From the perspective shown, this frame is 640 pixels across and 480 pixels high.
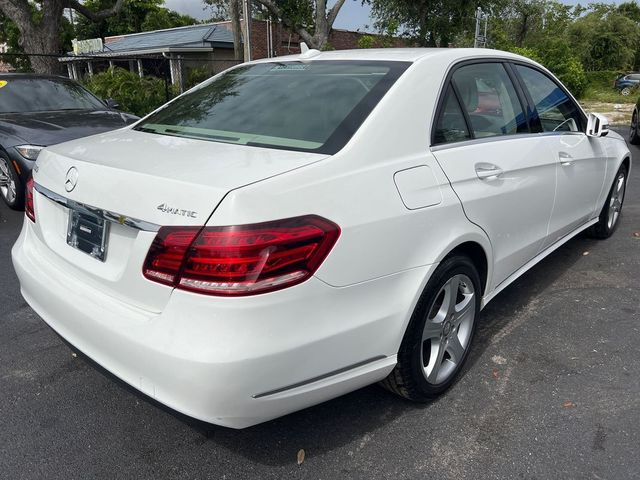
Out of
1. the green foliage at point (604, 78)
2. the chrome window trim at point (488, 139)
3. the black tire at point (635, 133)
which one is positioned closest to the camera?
the chrome window trim at point (488, 139)

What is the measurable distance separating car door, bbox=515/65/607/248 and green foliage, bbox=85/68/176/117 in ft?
30.5

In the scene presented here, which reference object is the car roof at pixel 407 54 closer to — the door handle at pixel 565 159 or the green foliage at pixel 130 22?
the door handle at pixel 565 159

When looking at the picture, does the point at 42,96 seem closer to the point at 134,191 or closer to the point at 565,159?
the point at 134,191

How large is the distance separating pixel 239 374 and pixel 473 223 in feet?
4.51

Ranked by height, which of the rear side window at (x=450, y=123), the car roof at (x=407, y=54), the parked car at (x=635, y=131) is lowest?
the parked car at (x=635, y=131)

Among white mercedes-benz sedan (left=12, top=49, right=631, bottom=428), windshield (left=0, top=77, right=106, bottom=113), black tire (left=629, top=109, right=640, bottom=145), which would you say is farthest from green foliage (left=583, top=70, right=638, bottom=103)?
white mercedes-benz sedan (left=12, top=49, right=631, bottom=428)

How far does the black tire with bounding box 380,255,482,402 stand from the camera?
237cm

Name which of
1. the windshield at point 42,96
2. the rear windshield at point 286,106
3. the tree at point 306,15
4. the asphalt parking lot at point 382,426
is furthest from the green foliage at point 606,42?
the rear windshield at point 286,106

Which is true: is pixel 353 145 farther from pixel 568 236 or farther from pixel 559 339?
pixel 568 236

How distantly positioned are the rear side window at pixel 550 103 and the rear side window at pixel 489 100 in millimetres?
274

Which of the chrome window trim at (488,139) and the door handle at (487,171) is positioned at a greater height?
the chrome window trim at (488,139)

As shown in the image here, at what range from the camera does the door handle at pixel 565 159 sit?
3.54 meters

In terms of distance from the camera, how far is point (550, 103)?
3812mm

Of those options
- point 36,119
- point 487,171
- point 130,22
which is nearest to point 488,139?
point 487,171
